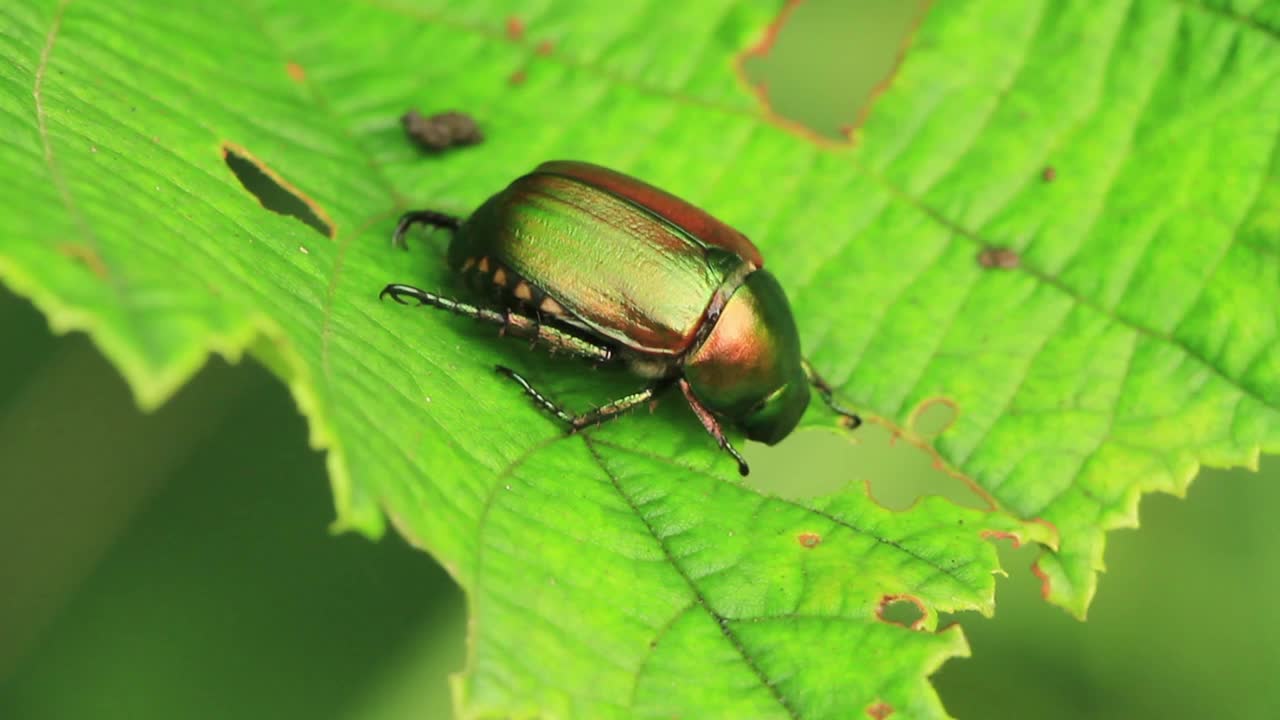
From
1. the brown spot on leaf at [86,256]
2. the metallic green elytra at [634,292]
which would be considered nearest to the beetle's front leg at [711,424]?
the metallic green elytra at [634,292]

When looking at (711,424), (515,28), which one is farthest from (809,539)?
(515,28)

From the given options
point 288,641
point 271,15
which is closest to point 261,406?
point 288,641

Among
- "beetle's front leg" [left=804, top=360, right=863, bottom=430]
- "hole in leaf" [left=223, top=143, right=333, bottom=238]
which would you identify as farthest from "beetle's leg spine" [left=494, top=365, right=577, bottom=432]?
"beetle's front leg" [left=804, top=360, right=863, bottom=430]

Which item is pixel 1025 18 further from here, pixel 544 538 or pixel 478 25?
pixel 544 538

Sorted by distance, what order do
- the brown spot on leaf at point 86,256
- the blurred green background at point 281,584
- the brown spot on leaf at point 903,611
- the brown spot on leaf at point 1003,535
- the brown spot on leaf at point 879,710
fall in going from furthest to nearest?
the blurred green background at point 281,584 < the brown spot on leaf at point 1003,535 < the brown spot on leaf at point 903,611 < the brown spot on leaf at point 879,710 < the brown spot on leaf at point 86,256

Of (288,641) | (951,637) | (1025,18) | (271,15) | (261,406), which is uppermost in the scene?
(1025,18)

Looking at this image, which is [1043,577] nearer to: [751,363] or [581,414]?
[751,363]

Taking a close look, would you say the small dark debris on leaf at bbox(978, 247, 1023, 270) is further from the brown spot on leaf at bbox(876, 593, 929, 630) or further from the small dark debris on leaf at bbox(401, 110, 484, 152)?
the small dark debris on leaf at bbox(401, 110, 484, 152)

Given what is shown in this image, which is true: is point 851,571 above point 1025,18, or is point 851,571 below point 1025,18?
below

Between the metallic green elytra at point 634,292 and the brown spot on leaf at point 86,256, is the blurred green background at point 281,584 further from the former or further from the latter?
the brown spot on leaf at point 86,256
